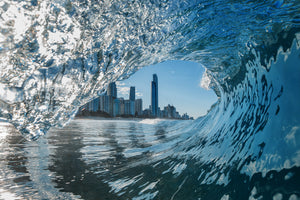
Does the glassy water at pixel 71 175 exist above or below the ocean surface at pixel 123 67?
below

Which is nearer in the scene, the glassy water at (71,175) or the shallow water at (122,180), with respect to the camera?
the shallow water at (122,180)

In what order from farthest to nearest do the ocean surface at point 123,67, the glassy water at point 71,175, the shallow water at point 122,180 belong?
1. the glassy water at point 71,175
2. the ocean surface at point 123,67
3. the shallow water at point 122,180

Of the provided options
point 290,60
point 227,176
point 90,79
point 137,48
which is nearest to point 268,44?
point 290,60

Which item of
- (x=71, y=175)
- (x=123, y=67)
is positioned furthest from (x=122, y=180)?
(x=123, y=67)

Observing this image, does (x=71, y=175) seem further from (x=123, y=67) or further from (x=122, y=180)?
(x=123, y=67)

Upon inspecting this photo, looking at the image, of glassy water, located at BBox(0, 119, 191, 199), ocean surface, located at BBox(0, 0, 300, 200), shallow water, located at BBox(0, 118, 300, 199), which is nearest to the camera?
shallow water, located at BBox(0, 118, 300, 199)

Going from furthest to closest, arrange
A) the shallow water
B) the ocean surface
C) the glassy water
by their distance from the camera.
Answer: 1. the glassy water
2. the ocean surface
3. the shallow water

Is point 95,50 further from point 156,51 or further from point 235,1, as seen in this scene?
point 235,1

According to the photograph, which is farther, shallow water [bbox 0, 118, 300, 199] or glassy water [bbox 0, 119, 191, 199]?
glassy water [bbox 0, 119, 191, 199]
